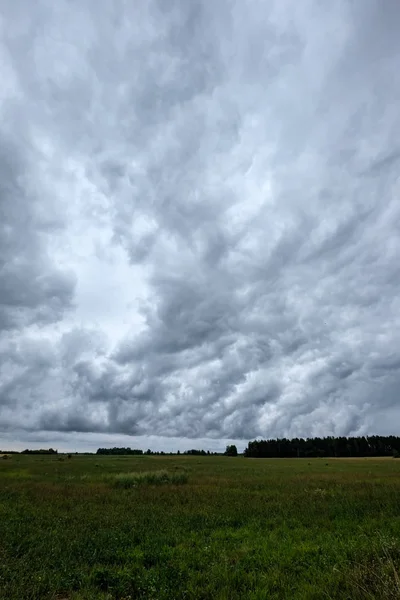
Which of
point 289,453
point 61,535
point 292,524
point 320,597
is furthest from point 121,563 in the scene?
point 289,453

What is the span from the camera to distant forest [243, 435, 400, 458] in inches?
6043

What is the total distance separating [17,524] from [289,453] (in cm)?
15892

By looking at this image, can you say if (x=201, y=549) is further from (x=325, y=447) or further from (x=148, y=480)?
(x=325, y=447)

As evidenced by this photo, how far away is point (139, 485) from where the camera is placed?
31.0 meters

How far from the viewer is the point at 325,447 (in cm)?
16288

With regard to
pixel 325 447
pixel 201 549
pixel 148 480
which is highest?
pixel 325 447

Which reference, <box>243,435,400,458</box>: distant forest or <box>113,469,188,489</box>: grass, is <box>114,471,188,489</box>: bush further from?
<box>243,435,400,458</box>: distant forest

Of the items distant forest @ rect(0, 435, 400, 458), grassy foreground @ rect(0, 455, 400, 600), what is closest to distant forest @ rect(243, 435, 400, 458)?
distant forest @ rect(0, 435, 400, 458)

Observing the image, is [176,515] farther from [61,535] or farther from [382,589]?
[382,589]

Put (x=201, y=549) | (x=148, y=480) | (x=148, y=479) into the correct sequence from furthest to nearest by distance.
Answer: (x=148, y=479) < (x=148, y=480) < (x=201, y=549)

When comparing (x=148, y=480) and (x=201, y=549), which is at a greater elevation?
(x=148, y=480)

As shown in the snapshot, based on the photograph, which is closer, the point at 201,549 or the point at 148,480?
the point at 201,549

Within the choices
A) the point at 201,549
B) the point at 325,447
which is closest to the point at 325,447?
the point at 325,447

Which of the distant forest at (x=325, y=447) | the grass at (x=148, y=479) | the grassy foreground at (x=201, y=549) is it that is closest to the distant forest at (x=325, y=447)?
the distant forest at (x=325, y=447)
